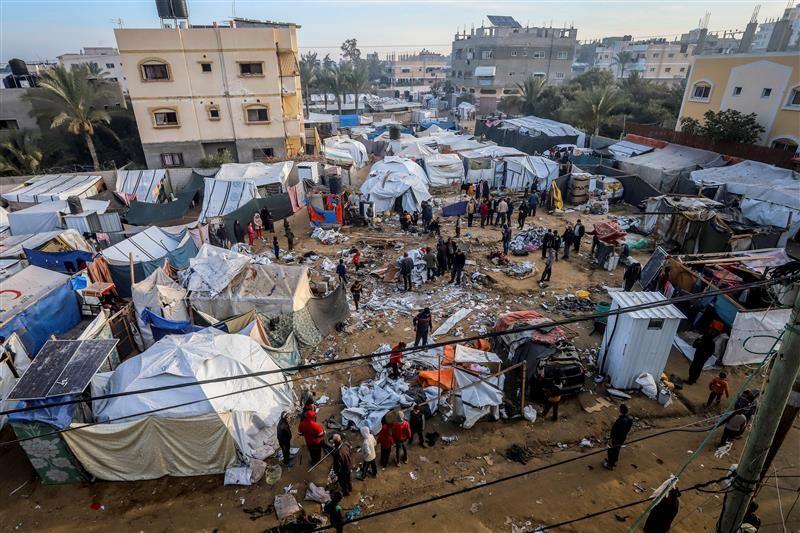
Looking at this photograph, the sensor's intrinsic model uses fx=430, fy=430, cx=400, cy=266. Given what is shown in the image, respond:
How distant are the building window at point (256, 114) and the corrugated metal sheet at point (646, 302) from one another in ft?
78.9

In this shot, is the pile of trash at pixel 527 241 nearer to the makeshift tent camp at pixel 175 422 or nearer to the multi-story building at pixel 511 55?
the makeshift tent camp at pixel 175 422

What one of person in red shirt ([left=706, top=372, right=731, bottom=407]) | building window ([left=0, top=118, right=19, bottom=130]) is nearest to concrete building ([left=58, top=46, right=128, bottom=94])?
building window ([left=0, top=118, right=19, bottom=130])

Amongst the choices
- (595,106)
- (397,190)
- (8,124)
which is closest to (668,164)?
(595,106)

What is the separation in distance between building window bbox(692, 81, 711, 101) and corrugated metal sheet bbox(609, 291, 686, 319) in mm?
22734

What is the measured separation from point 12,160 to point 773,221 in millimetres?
37226

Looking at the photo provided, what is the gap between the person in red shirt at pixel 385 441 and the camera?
24.4 ft

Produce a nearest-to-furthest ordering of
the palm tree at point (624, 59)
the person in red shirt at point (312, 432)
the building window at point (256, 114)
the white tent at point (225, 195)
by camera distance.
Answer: the person in red shirt at point (312, 432), the white tent at point (225, 195), the building window at point (256, 114), the palm tree at point (624, 59)

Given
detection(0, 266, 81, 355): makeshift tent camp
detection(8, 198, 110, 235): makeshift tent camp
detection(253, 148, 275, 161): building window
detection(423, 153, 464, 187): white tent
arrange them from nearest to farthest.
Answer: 1. detection(0, 266, 81, 355): makeshift tent camp
2. detection(8, 198, 110, 235): makeshift tent camp
3. detection(423, 153, 464, 187): white tent
4. detection(253, 148, 275, 161): building window

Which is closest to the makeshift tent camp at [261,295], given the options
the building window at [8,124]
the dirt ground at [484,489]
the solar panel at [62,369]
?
the dirt ground at [484,489]

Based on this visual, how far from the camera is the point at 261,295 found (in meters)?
11.2

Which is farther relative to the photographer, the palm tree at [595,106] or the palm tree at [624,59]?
the palm tree at [624,59]

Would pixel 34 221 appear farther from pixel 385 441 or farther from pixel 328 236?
pixel 385 441

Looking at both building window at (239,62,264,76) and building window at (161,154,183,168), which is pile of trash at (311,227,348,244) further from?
building window at (161,154,183,168)

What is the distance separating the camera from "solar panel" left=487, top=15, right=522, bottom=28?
6593 cm
